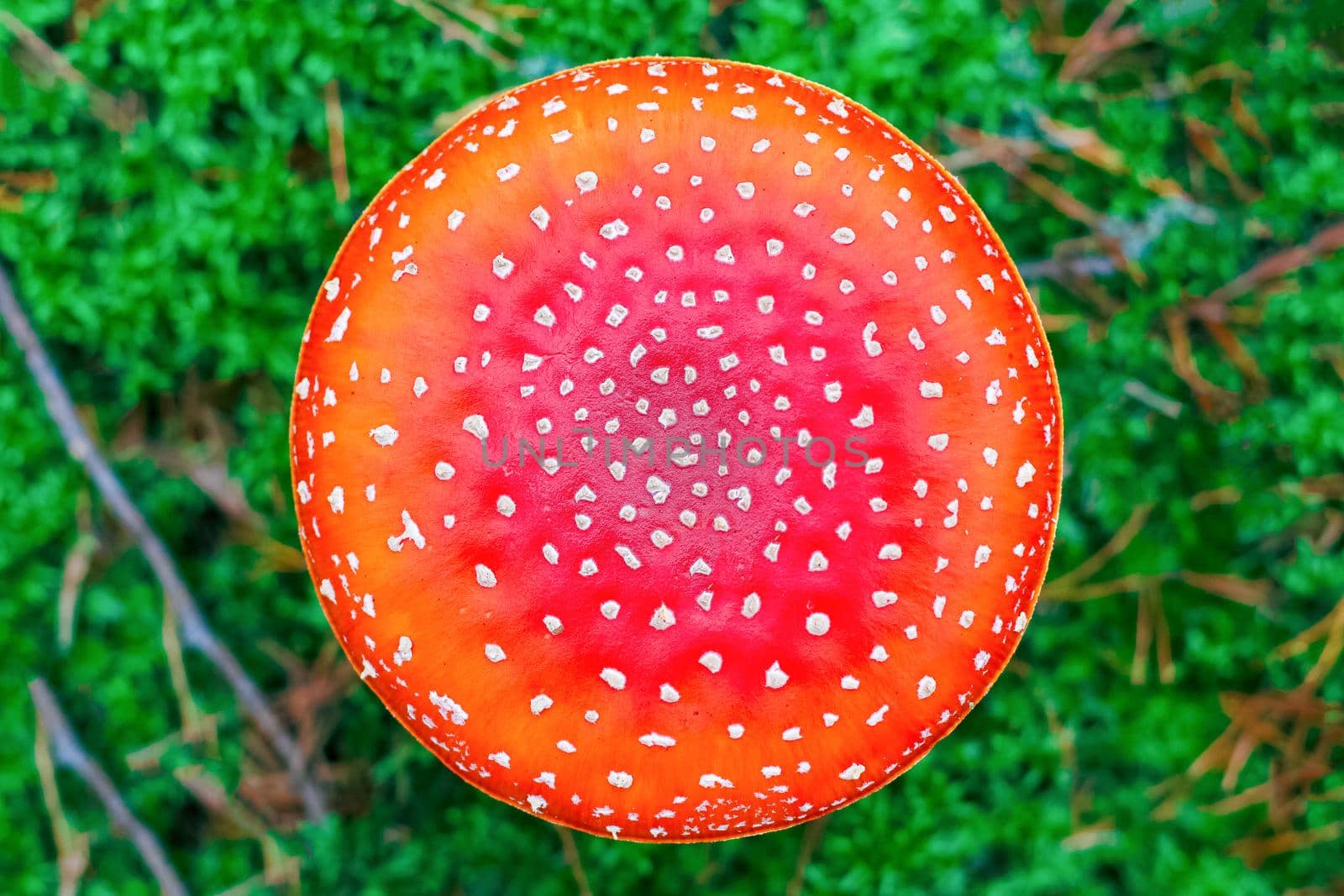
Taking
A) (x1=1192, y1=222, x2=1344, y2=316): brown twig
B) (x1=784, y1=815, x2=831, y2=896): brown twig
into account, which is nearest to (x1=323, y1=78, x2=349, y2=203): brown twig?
(x1=784, y1=815, x2=831, y2=896): brown twig

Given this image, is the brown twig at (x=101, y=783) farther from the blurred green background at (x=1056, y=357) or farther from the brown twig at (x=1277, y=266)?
the brown twig at (x=1277, y=266)

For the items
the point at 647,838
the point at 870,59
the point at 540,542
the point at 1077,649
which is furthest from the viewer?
the point at 1077,649

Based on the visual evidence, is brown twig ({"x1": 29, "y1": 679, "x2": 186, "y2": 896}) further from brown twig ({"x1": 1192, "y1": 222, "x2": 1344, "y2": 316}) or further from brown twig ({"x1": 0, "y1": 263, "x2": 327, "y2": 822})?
brown twig ({"x1": 1192, "y1": 222, "x2": 1344, "y2": 316})

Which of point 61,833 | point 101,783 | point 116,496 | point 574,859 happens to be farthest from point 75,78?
point 574,859

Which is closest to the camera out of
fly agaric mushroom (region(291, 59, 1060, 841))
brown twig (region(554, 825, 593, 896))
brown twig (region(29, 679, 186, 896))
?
fly agaric mushroom (region(291, 59, 1060, 841))

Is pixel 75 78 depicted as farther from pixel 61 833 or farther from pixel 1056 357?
pixel 1056 357

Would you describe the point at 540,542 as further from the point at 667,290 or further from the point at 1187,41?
the point at 1187,41

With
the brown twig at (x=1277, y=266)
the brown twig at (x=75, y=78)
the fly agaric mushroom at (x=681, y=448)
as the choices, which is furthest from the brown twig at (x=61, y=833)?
the brown twig at (x=1277, y=266)

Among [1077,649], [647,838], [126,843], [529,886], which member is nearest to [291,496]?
[126,843]
